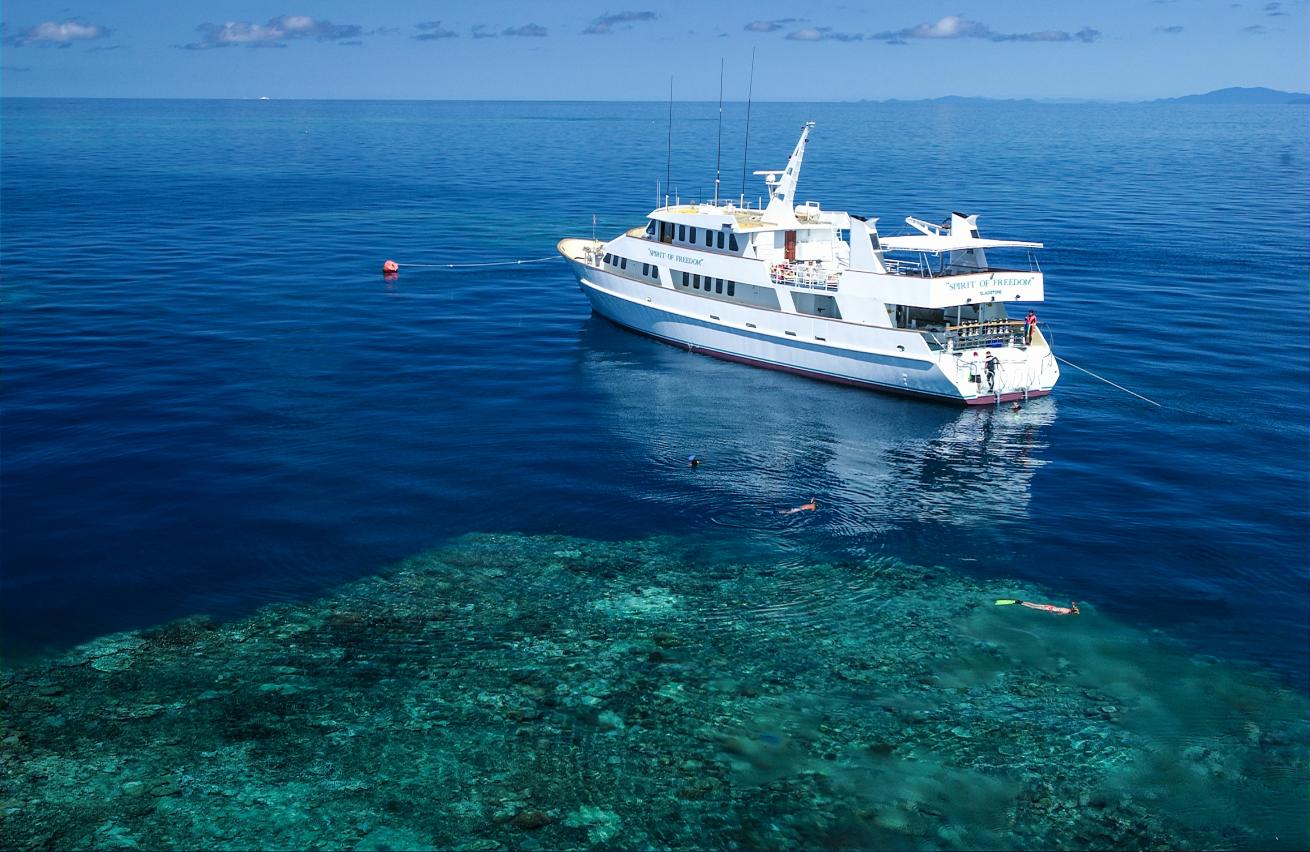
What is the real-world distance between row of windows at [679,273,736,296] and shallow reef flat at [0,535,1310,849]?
85.0 ft

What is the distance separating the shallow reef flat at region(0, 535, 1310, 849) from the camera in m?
19.6

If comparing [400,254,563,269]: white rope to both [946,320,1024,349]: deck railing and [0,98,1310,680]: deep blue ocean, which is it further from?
[946,320,1024,349]: deck railing

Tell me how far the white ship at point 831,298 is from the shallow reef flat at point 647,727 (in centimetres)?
1890

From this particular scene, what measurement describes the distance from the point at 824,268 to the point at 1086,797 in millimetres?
33662

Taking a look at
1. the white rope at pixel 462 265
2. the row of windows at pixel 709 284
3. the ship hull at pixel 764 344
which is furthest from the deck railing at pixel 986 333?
the white rope at pixel 462 265

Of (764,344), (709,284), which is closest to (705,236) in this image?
(709,284)

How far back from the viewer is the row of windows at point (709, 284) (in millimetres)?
52197

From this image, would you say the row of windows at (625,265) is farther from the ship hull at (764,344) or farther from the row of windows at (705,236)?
the row of windows at (705,236)

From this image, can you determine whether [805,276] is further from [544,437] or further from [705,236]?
[544,437]

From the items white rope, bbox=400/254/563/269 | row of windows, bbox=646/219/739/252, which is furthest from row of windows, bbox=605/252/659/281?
white rope, bbox=400/254/563/269

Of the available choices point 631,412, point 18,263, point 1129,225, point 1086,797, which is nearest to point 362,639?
point 1086,797

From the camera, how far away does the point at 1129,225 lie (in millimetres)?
92875

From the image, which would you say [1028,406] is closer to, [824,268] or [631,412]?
[824,268]

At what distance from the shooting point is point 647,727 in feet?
74.0
